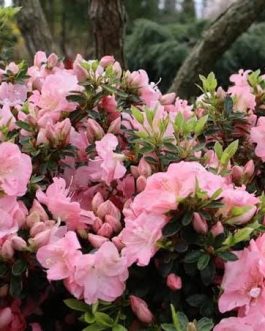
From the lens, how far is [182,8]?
16.6 m

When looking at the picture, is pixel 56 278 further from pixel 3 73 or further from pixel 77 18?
pixel 77 18

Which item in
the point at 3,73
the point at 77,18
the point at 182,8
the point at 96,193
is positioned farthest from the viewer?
the point at 182,8

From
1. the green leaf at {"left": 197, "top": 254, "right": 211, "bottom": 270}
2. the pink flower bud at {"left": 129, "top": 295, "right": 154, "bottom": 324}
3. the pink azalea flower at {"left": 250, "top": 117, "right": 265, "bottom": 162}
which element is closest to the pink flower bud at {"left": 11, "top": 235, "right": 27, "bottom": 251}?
the pink flower bud at {"left": 129, "top": 295, "right": 154, "bottom": 324}

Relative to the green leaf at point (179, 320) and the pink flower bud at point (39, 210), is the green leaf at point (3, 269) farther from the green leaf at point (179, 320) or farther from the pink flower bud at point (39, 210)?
the green leaf at point (179, 320)

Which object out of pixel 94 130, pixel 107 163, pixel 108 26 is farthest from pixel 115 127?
pixel 108 26

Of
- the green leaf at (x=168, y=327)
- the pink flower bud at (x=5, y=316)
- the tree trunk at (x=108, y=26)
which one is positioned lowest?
the tree trunk at (x=108, y=26)

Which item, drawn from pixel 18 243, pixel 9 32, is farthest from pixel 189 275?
pixel 9 32

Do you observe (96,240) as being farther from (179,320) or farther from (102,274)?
(179,320)

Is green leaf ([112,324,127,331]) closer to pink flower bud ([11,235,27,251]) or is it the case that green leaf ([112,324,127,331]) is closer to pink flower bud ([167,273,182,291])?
pink flower bud ([167,273,182,291])

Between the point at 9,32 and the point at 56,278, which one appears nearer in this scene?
→ the point at 56,278

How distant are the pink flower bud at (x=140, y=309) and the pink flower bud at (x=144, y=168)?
307 mm

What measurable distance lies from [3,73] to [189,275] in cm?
101

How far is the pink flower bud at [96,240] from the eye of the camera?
1326 mm

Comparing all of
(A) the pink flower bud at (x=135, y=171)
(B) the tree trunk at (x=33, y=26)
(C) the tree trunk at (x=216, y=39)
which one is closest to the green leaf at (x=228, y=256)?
(A) the pink flower bud at (x=135, y=171)
